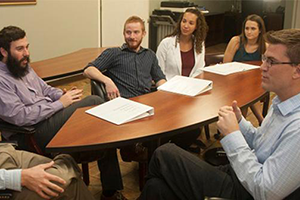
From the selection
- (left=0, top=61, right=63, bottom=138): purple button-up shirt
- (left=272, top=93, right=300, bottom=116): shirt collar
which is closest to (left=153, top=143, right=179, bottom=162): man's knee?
(left=272, top=93, right=300, bottom=116): shirt collar

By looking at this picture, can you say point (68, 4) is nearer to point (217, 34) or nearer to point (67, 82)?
point (67, 82)

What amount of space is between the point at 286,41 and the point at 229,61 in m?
2.13

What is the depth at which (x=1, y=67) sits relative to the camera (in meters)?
2.30

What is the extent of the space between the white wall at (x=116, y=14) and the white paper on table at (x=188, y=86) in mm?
3652

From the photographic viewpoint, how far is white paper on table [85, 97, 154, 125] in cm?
186

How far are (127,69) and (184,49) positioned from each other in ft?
2.30

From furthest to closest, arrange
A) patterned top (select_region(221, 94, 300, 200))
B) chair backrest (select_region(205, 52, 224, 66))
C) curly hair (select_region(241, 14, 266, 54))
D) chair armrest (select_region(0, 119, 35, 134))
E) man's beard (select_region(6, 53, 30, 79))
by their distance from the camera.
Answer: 1. chair backrest (select_region(205, 52, 224, 66))
2. curly hair (select_region(241, 14, 266, 54))
3. man's beard (select_region(6, 53, 30, 79))
4. chair armrest (select_region(0, 119, 35, 134))
5. patterned top (select_region(221, 94, 300, 200))

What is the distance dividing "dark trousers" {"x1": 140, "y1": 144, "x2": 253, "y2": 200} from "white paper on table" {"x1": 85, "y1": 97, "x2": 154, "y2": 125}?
32cm

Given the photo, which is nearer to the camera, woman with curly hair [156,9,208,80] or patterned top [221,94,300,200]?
patterned top [221,94,300,200]

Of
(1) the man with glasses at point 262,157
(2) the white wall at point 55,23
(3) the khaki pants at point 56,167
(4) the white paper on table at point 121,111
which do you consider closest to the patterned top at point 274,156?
(1) the man with glasses at point 262,157

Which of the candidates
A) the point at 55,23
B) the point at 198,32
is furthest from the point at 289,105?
the point at 55,23

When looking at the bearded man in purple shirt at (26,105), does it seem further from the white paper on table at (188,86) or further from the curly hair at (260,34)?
the curly hair at (260,34)

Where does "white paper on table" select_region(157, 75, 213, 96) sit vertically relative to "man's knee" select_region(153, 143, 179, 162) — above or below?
above

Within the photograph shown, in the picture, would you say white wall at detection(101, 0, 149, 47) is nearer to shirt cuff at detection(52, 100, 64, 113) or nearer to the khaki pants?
shirt cuff at detection(52, 100, 64, 113)
